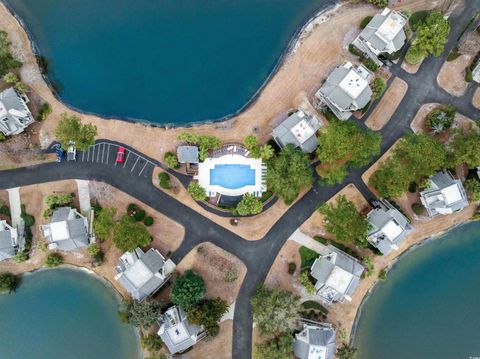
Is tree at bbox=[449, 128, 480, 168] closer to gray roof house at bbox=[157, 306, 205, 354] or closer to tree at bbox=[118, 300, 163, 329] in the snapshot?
gray roof house at bbox=[157, 306, 205, 354]

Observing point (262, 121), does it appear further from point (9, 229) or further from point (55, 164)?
point (9, 229)

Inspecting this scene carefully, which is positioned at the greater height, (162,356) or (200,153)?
(200,153)

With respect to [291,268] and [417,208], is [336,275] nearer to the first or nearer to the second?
[291,268]

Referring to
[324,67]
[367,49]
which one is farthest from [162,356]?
[367,49]

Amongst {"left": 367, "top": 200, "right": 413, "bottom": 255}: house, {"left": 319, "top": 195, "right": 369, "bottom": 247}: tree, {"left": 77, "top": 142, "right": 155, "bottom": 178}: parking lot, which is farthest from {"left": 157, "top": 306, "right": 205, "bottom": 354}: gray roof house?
{"left": 367, "top": 200, "right": 413, "bottom": 255}: house

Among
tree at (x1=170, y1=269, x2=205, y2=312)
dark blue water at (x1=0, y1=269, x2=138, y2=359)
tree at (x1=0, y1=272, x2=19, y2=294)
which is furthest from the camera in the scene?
dark blue water at (x1=0, y1=269, x2=138, y2=359)

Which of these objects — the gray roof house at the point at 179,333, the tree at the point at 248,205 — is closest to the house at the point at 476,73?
the tree at the point at 248,205
